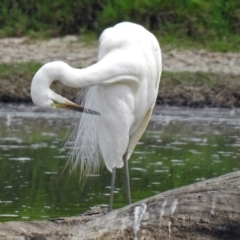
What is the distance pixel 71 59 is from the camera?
56.9 feet

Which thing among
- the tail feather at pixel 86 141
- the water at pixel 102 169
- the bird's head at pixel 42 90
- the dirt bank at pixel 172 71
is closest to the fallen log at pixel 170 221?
the bird's head at pixel 42 90

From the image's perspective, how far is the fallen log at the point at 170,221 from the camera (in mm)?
6781

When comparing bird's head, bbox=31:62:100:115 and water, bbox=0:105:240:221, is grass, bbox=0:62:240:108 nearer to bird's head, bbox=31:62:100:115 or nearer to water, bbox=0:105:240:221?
water, bbox=0:105:240:221

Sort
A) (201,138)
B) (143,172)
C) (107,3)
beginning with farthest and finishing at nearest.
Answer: (107,3) → (201,138) → (143,172)

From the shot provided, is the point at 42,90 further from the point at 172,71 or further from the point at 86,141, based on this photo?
the point at 172,71

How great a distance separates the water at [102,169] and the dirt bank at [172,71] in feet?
1.01

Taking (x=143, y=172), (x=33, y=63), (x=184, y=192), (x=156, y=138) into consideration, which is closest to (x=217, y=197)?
(x=184, y=192)

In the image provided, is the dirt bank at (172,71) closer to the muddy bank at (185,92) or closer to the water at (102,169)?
the muddy bank at (185,92)

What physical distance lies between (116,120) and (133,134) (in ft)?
1.44

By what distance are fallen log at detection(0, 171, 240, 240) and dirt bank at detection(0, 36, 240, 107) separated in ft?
28.5

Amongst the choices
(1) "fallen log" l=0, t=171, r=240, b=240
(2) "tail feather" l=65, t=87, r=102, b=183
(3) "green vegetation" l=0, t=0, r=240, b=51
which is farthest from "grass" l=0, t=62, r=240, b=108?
(1) "fallen log" l=0, t=171, r=240, b=240

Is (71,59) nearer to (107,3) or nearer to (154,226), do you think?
(107,3)

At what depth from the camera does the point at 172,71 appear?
660 inches

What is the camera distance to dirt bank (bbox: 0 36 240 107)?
1612 centimetres
